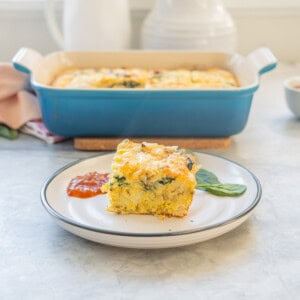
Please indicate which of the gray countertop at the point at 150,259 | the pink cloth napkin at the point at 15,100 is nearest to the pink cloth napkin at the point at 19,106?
the pink cloth napkin at the point at 15,100

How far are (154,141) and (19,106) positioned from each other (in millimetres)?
347

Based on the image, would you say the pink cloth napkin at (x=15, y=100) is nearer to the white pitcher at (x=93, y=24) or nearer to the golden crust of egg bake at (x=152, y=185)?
the white pitcher at (x=93, y=24)

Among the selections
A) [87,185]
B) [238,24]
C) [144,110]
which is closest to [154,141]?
[144,110]

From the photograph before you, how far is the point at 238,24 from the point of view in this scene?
205 cm

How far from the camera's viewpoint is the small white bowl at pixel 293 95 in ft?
5.16

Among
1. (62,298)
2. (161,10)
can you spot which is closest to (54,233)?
(62,298)

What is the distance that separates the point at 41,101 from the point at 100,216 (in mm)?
396

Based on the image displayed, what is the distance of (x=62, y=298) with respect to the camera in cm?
91

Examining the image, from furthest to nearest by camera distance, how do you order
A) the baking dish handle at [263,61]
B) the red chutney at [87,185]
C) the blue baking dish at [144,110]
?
the baking dish handle at [263,61] < the blue baking dish at [144,110] < the red chutney at [87,185]

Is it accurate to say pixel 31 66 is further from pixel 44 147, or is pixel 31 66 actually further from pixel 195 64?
pixel 195 64

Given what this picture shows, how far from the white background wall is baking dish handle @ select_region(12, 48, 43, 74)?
0.52 metres

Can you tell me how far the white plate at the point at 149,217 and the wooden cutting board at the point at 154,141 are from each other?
0.17 m

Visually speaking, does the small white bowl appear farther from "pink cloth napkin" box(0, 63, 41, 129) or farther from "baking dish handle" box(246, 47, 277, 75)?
"pink cloth napkin" box(0, 63, 41, 129)

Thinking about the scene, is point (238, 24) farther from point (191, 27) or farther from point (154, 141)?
point (154, 141)
